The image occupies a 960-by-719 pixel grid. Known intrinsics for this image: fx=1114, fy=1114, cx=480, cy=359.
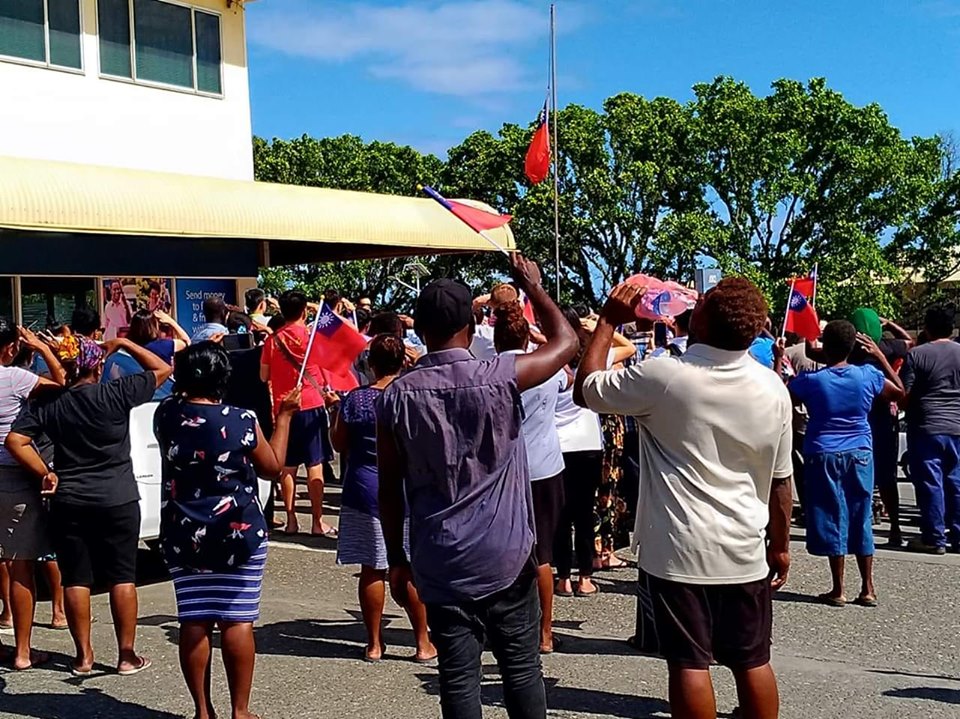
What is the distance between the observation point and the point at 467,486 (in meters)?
3.78

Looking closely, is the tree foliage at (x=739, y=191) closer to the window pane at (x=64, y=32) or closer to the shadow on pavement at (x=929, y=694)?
the window pane at (x=64, y=32)

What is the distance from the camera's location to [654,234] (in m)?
36.8

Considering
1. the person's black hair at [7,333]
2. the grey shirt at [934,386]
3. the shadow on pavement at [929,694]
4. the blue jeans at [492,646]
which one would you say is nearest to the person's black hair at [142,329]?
the person's black hair at [7,333]

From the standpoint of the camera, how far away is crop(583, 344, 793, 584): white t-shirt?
3945mm

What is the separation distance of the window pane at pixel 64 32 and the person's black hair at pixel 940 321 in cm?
1144

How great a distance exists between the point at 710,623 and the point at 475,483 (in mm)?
1012

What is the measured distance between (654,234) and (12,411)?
3235 cm

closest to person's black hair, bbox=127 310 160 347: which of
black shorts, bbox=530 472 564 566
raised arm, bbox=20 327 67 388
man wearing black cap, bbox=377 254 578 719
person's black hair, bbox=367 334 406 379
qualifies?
raised arm, bbox=20 327 67 388

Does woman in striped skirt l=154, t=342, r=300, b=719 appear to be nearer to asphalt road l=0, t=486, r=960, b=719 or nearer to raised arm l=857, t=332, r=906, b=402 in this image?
asphalt road l=0, t=486, r=960, b=719

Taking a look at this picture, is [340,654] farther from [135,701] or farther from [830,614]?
[830,614]

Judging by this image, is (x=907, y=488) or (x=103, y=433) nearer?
(x=103, y=433)

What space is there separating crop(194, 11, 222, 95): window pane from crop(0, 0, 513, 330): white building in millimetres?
22

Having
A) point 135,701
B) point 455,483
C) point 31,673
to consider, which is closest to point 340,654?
point 135,701

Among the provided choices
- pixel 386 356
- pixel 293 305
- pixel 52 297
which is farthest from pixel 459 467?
pixel 52 297
